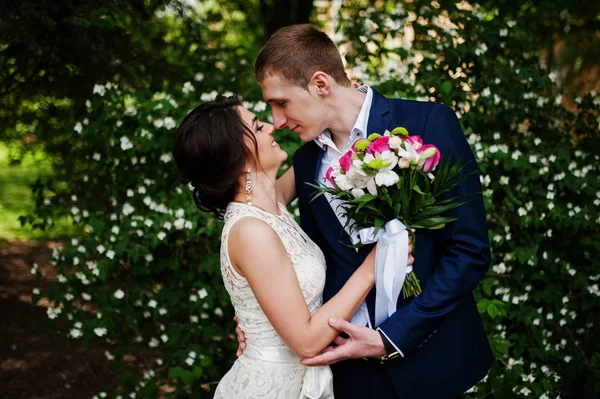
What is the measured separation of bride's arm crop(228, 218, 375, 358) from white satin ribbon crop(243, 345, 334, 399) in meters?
0.21

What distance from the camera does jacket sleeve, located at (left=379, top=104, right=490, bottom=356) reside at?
211cm

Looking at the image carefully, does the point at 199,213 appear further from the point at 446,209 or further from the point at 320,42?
the point at 446,209

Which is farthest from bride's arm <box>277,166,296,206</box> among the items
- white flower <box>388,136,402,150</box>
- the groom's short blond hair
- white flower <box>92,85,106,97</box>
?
white flower <box>92,85,106,97</box>

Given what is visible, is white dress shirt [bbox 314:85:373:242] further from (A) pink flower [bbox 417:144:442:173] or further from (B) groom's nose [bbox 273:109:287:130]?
(A) pink flower [bbox 417:144:442:173]

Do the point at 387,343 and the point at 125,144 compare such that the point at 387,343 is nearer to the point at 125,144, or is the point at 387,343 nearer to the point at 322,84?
the point at 322,84

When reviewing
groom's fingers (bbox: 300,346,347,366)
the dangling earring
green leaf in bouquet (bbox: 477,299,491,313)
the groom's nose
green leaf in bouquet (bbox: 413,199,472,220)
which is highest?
the groom's nose

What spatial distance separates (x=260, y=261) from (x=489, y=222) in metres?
2.41

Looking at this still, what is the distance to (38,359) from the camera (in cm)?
494

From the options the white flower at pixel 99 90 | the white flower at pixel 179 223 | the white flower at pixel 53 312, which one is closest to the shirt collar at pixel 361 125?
the white flower at pixel 179 223

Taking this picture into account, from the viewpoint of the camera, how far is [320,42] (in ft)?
8.30

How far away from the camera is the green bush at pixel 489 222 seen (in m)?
3.78

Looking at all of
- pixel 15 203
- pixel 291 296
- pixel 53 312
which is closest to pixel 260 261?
pixel 291 296

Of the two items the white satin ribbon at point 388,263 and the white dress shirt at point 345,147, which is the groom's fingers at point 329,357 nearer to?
the white satin ribbon at point 388,263

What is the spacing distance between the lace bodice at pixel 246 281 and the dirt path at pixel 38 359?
208 centimetres
